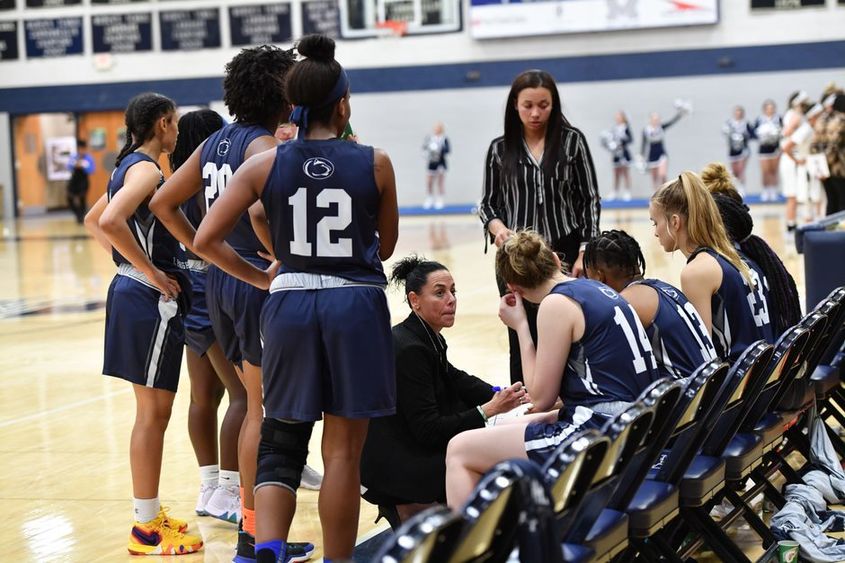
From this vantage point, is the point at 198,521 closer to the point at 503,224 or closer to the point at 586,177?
the point at 503,224

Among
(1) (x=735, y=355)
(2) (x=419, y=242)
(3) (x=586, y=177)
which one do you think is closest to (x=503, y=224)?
(3) (x=586, y=177)

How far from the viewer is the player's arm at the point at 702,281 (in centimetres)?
413

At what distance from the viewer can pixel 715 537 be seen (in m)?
3.34

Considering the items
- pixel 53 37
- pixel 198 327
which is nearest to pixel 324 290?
pixel 198 327

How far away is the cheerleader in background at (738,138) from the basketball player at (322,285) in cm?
2142

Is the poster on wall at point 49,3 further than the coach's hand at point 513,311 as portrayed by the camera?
Yes

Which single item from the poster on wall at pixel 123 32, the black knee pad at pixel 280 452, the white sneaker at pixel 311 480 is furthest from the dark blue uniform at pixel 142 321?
the poster on wall at pixel 123 32

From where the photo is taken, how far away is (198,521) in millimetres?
4465

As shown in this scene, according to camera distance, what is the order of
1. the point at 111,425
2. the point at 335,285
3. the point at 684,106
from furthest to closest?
the point at 684,106, the point at 111,425, the point at 335,285

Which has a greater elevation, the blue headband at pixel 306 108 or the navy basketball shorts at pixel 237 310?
the blue headband at pixel 306 108

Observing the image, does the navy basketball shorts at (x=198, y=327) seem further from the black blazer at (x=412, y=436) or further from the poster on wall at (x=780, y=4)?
the poster on wall at (x=780, y=4)

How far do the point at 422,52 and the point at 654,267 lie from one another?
556 inches

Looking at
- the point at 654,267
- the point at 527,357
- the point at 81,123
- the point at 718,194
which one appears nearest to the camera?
the point at 527,357

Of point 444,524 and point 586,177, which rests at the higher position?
point 586,177
